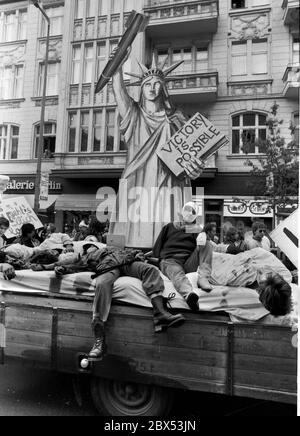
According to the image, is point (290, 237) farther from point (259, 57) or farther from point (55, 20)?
point (55, 20)

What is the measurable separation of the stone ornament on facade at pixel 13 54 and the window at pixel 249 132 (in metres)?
2.86

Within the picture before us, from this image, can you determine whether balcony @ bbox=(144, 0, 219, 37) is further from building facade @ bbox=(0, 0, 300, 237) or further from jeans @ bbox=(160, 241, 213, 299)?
jeans @ bbox=(160, 241, 213, 299)

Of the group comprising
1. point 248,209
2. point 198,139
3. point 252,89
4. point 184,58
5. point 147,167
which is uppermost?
point 184,58

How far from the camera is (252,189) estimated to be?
17.4ft

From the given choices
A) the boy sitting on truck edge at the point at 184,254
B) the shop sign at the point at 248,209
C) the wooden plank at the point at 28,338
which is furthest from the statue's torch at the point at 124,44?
the wooden plank at the point at 28,338

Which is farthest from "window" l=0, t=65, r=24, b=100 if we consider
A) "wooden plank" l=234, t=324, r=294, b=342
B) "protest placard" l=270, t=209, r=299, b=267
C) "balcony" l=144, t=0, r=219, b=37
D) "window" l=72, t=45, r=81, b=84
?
"wooden plank" l=234, t=324, r=294, b=342

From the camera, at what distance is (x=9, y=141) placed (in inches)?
219

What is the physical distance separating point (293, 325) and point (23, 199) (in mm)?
3699

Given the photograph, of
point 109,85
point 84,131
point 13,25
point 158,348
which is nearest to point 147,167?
point 84,131

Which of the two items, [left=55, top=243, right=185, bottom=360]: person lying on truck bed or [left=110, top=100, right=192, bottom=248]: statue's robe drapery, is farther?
[left=110, top=100, right=192, bottom=248]: statue's robe drapery

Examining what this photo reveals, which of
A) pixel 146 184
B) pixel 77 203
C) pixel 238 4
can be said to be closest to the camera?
pixel 238 4

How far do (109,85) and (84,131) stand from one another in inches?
29.5

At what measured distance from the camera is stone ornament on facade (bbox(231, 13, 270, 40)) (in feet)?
15.6
